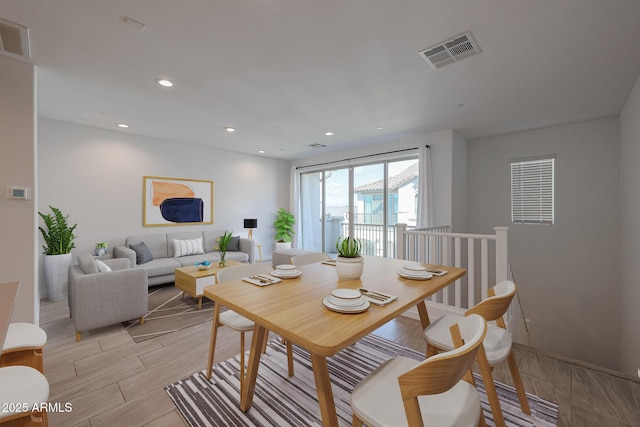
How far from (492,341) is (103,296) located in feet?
10.7

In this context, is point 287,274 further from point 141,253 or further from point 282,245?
point 282,245

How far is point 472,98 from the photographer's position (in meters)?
2.99

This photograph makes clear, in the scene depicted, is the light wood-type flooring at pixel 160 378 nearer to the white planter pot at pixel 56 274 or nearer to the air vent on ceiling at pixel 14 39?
the white planter pot at pixel 56 274

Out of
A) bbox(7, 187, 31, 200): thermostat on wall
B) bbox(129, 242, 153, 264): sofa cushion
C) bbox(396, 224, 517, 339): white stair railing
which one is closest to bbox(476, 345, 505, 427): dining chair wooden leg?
bbox(396, 224, 517, 339): white stair railing

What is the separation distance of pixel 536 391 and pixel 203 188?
5.55m

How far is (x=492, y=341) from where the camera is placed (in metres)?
1.48

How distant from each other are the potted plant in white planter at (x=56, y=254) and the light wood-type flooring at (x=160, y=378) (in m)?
1.10

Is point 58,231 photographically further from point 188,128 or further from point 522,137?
point 522,137

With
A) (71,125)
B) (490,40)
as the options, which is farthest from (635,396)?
(71,125)

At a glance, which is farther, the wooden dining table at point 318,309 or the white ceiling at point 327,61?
the white ceiling at point 327,61

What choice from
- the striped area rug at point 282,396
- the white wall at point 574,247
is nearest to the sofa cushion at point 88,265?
the striped area rug at point 282,396

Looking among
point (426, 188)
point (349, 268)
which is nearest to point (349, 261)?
point (349, 268)

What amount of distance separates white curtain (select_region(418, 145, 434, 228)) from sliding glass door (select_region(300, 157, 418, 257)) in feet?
1.08

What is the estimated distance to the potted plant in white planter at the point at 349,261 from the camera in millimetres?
1673
